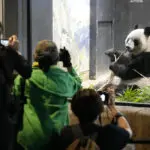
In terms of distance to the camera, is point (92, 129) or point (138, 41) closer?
point (92, 129)

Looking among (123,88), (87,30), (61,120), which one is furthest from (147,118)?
(87,30)

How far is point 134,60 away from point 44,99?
191 cm

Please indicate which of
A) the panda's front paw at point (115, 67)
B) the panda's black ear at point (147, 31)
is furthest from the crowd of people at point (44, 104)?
the panda's black ear at point (147, 31)

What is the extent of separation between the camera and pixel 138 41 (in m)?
4.70

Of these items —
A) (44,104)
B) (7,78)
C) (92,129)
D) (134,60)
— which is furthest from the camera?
(134,60)

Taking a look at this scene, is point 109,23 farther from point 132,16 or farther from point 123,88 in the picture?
→ point 123,88

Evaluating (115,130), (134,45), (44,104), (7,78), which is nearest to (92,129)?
(115,130)

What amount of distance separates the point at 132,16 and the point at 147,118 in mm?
1250

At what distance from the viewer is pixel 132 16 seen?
15.3 feet

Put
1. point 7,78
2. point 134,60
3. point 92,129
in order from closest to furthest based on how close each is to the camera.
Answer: point 92,129 → point 7,78 → point 134,60

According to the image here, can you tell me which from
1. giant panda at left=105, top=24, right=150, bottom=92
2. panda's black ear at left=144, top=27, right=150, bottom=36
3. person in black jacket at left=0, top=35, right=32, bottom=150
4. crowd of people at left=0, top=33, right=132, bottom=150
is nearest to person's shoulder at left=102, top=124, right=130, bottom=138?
crowd of people at left=0, top=33, right=132, bottom=150

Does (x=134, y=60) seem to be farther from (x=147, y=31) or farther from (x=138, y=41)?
(x=147, y=31)

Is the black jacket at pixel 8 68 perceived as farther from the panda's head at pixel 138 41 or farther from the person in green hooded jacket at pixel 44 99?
the panda's head at pixel 138 41

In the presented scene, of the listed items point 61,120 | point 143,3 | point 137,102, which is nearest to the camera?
point 61,120
